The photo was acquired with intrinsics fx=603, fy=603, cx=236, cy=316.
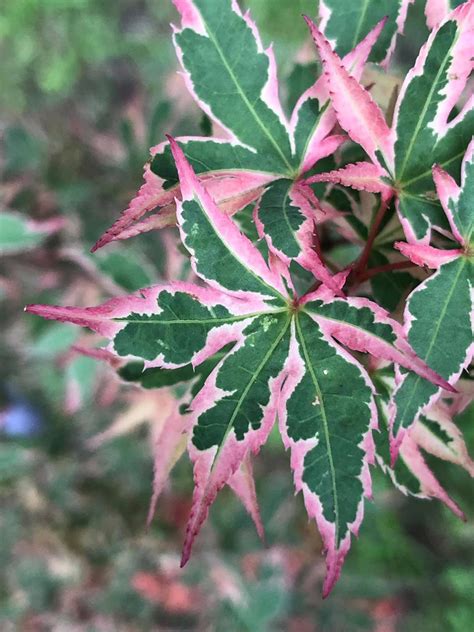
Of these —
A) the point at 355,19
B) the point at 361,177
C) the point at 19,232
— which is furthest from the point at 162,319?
the point at 19,232

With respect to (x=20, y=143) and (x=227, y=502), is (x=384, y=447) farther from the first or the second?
(x=227, y=502)

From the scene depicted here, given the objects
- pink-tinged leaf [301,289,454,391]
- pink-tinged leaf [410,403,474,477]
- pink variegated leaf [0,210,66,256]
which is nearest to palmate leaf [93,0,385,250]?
pink-tinged leaf [301,289,454,391]

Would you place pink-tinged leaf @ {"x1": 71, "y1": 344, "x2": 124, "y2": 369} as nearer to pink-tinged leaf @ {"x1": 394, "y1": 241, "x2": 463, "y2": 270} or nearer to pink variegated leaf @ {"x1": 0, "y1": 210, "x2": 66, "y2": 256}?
pink-tinged leaf @ {"x1": 394, "y1": 241, "x2": 463, "y2": 270}

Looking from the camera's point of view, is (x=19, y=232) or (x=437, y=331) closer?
(x=437, y=331)

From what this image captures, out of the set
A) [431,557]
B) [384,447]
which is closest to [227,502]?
[431,557]

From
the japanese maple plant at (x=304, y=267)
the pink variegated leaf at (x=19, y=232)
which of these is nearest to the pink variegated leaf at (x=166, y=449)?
the japanese maple plant at (x=304, y=267)

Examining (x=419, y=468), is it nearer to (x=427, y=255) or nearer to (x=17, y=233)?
(x=427, y=255)

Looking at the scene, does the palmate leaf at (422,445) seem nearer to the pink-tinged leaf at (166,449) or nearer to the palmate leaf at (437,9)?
the pink-tinged leaf at (166,449)
